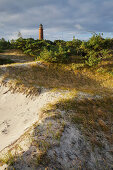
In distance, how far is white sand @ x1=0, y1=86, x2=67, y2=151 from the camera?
846 centimetres

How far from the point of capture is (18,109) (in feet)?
36.1

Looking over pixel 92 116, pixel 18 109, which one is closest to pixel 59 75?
pixel 18 109

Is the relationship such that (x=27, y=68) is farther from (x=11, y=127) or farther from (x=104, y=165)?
(x=104, y=165)

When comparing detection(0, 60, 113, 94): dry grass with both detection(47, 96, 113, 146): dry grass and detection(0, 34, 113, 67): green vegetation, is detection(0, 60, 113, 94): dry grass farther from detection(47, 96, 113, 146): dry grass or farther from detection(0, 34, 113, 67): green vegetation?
detection(47, 96, 113, 146): dry grass

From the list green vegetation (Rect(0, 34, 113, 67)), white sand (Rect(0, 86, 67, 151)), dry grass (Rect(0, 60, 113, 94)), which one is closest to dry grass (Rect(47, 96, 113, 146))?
white sand (Rect(0, 86, 67, 151))

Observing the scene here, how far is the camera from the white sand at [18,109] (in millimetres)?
8459

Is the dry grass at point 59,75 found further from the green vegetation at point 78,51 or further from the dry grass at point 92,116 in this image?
the dry grass at point 92,116

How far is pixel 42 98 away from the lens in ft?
37.1

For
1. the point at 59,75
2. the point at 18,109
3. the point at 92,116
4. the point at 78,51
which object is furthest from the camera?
the point at 78,51

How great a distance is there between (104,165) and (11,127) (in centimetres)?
598

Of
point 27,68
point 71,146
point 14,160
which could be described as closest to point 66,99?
point 71,146

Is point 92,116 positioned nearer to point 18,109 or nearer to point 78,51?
point 18,109

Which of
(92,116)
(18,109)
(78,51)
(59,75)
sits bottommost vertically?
(18,109)

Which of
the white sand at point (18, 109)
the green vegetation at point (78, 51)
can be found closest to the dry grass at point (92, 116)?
the white sand at point (18, 109)
